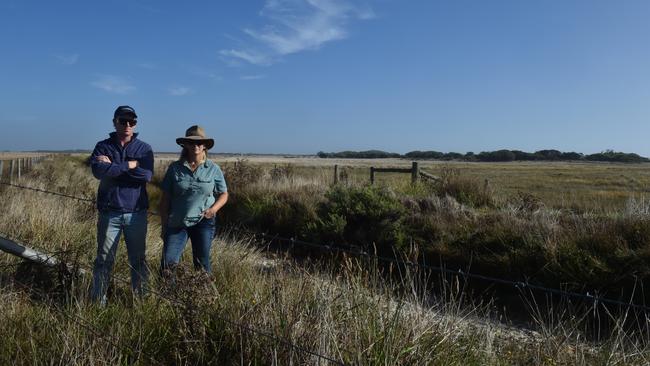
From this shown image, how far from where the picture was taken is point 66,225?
6.99m

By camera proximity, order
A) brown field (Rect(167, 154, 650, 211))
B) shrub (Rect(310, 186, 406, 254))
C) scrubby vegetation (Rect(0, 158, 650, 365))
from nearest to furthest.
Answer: scrubby vegetation (Rect(0, 158, 650, 365))
shrub (Rect(310, 186, 406, 254))
brown field (Rect(167, 154, 650, 211))

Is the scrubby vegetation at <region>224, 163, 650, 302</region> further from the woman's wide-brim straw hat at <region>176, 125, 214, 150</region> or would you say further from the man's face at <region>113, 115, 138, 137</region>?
the man's face at <region>113, 115, 138, 137</region>

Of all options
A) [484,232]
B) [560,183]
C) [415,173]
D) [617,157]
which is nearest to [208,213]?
[484,232]

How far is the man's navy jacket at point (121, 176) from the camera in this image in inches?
170

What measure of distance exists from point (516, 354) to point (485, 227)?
18.0 feet

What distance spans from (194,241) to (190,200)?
43 cm


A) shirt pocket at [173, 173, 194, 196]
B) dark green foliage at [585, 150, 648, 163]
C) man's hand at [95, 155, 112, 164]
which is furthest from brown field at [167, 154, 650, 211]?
dark green foliage at [585, 150, 648, 163]

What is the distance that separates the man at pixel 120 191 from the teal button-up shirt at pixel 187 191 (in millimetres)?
233

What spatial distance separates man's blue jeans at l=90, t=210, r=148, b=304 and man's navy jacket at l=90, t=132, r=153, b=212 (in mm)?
76

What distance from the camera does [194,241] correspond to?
15.7 ft

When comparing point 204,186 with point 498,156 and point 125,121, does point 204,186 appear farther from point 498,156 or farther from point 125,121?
point 498,156

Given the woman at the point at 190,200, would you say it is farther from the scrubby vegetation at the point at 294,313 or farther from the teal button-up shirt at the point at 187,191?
the scrubby vegetation at the point at 294,313

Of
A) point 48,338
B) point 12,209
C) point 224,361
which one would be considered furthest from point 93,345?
point 12,209

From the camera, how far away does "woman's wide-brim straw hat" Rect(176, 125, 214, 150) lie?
4555 mm
